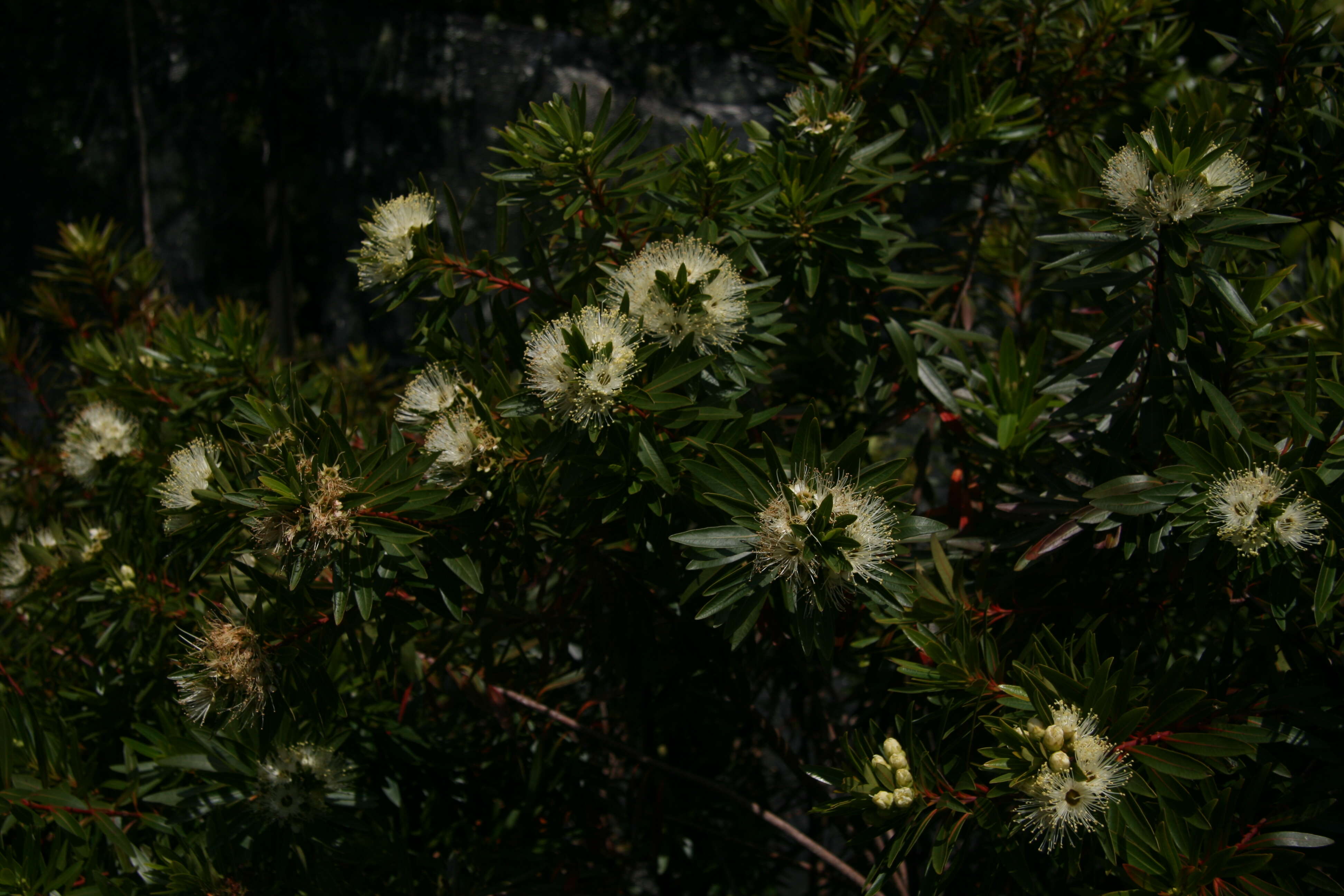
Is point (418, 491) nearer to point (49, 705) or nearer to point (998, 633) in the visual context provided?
point (998, 633)

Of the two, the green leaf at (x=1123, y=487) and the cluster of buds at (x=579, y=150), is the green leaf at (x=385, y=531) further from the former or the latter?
the green leaf at (x=1123, y=487)

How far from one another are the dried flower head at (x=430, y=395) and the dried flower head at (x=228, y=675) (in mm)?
457

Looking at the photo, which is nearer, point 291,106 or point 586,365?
point 586,365

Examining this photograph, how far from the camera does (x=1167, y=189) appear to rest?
1336 mm

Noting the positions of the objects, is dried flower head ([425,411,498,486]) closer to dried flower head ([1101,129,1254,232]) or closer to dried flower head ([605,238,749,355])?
dried flower head ([605,238,749,355])

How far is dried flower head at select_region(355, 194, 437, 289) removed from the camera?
1.65m

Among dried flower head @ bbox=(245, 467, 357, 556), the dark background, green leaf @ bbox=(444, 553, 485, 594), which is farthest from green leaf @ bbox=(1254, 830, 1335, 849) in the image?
the dark background

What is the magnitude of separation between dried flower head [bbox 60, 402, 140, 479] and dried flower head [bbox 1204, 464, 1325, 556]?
2.21 metres

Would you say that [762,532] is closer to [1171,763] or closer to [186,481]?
[1171,763]

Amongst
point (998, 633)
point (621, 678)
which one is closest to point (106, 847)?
point (621, 678)

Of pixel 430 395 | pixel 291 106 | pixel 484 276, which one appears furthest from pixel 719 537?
pixel 291 106

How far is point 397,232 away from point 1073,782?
1476 mm

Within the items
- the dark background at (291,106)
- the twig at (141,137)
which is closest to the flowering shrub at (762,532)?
the dark background at (291,106)

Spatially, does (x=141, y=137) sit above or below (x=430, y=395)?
above
